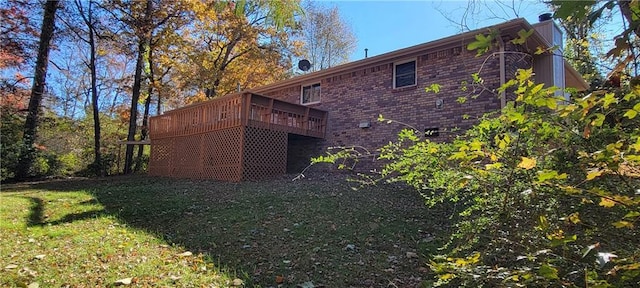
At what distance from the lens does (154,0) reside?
16156mm

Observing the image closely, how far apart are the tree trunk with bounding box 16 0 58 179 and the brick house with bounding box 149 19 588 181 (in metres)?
5.43

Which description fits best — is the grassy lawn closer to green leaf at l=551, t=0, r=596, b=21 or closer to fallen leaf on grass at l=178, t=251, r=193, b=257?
fallen leaf on grass at l=178, t=251, r=193, b=257

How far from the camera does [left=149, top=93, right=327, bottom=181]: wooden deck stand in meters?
9.98

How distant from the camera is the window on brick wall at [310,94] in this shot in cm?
1277

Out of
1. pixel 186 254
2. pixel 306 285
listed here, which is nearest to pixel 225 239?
pixel 186 254

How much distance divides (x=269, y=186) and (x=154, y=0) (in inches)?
478

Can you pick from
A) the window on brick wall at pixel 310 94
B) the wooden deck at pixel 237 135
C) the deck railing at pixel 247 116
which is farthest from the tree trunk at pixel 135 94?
the window on brick wall at pixel 310 94

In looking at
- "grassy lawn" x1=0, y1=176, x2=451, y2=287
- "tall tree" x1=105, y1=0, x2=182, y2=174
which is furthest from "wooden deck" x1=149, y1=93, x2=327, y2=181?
"tall tree" x1=105, y1=0, x2=182, y2=174

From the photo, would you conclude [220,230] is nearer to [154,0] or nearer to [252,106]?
[252,106]

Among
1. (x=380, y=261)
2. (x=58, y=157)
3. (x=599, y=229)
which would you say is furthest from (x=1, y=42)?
(x=599, y=229)

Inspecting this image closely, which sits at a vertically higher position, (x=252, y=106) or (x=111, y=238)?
(x=252, y=106)

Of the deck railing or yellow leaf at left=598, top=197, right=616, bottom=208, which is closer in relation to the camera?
yellow leaf at left=598, top=197, right=616, bottom=208

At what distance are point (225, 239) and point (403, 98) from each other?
7.06m

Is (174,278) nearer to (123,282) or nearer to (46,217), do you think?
(123,282)
